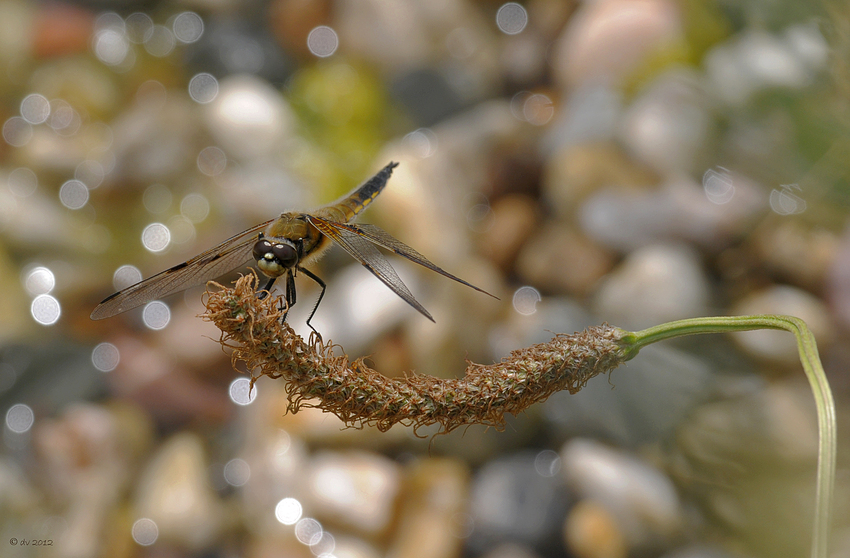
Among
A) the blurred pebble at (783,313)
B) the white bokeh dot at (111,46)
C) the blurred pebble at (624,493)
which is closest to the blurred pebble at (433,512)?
the blurred pebble at (624,493)

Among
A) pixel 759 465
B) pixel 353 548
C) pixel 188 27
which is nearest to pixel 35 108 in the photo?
pixel 188 27

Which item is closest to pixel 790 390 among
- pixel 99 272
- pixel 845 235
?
pixel 845 235

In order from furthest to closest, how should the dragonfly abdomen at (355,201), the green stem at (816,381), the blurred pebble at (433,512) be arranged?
the blurred pebble at (433,512) < the dragonfly abdomen at (355,201) < the green stem at (816,381)

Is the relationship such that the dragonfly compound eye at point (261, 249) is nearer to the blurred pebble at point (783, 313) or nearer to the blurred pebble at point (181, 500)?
the blurred pebble at point (783, 313)

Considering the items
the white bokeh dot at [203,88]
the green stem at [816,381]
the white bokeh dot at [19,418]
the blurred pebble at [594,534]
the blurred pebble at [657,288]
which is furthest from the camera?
the white bokeh dot at [203,88]

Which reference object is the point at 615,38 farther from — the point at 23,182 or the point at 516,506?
the point at 23,182
